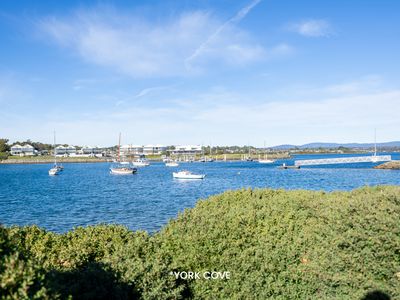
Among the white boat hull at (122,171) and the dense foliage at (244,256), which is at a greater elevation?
the dense foliage at (244,256)

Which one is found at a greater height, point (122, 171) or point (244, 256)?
Answer: point (244, 256)

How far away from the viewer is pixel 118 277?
6.86 meters

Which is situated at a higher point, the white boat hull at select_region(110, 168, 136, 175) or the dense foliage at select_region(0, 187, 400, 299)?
the dense foliage at select_region(0, 187, 400, 299)

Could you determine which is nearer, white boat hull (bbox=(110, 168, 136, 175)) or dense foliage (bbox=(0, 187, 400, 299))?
dense foliage (bbox=(0, 187, 400, 299))

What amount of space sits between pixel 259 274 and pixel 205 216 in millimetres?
2582

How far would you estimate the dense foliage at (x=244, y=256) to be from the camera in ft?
23.2

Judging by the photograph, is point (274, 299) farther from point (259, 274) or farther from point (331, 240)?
point (331, 240)

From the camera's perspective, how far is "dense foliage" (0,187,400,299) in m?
7.08

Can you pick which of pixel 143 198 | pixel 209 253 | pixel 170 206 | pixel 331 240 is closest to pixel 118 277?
pixel 209 253

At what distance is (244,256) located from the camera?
8.59 metres

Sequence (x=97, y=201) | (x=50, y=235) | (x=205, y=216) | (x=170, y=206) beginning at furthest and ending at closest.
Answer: (x=97, y=201)
(x=170, y=206)
(x=205, y=216)
(x=50, y=235)

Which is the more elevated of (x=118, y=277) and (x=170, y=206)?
(x=118, y=277)

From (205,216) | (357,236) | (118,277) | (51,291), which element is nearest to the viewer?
(51,291)

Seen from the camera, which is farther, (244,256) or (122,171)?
(122,171)
